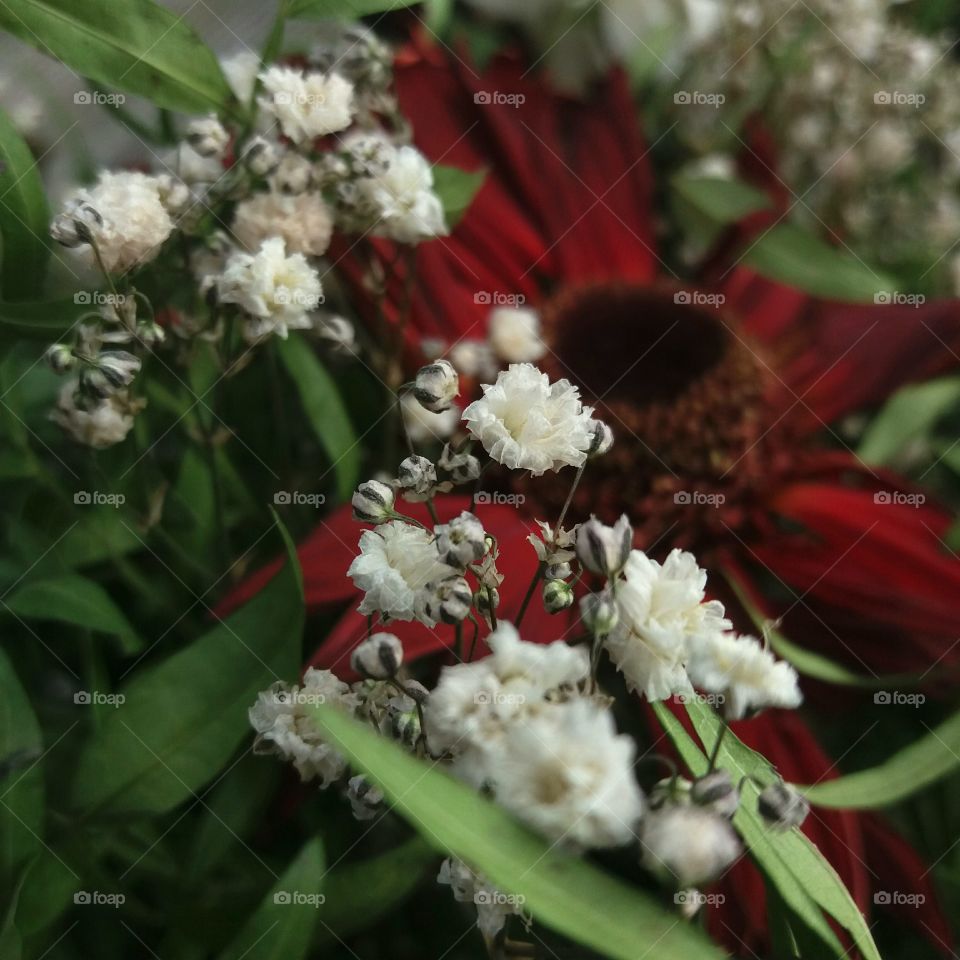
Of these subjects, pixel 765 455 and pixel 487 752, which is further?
pixel 765 455

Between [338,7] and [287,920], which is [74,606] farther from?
[338,7]

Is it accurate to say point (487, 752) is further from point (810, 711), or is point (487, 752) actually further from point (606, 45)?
point (606, 45)

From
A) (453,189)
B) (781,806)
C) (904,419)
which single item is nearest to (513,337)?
(453,189)

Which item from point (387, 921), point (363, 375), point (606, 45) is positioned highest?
point (606, 45)

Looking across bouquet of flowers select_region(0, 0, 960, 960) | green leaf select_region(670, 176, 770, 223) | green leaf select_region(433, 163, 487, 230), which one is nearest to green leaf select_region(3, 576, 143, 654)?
bouquet of flowers select_region(0, 0, 960, 960)

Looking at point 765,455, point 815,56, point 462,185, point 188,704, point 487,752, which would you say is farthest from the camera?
point 815,56

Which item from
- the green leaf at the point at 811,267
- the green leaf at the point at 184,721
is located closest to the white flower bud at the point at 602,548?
the green leaf at the point at 184,721

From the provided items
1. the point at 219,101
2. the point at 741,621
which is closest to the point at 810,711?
the point at 741,621

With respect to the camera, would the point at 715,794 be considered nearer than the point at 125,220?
Yes
